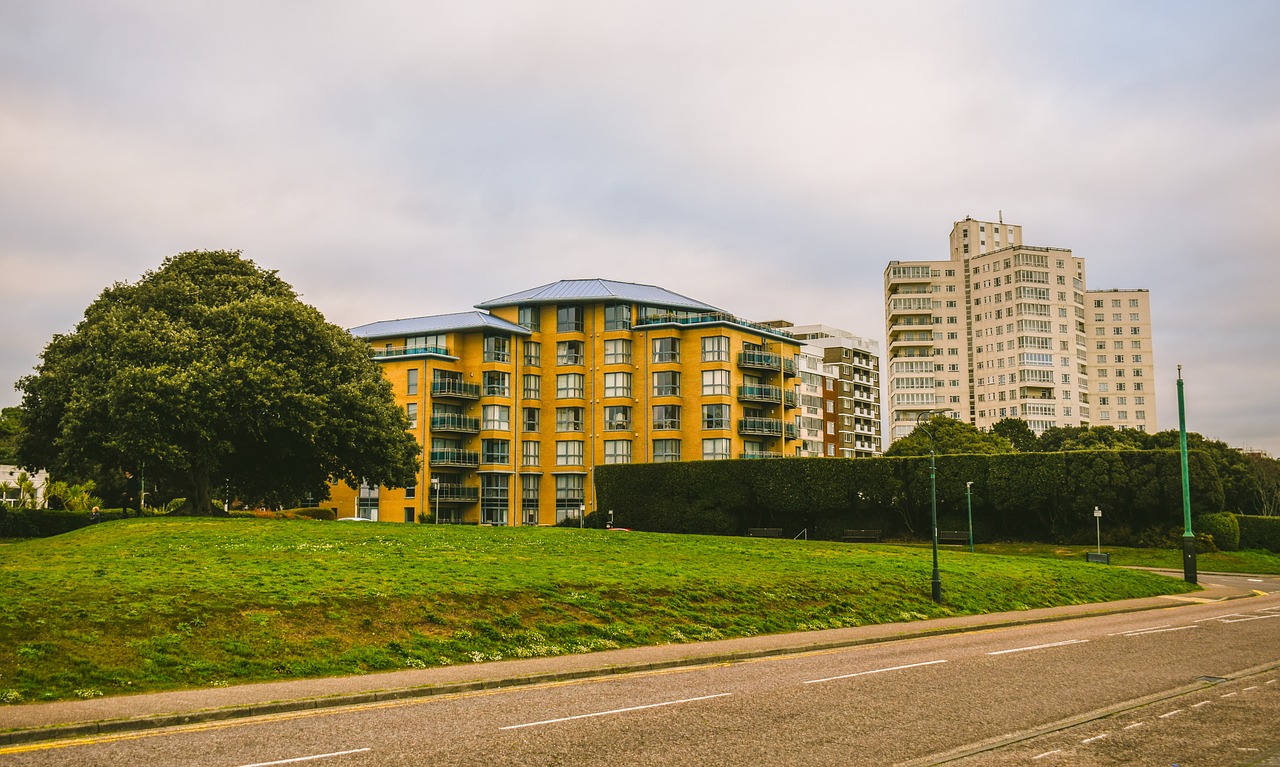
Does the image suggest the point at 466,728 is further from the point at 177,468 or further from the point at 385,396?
the point at 385,396

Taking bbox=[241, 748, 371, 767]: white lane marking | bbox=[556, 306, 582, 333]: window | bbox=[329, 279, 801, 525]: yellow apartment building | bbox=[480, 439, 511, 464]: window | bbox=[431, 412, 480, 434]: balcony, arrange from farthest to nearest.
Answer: bbox=[556, 306, 582, 333]: window, bbox=[480, 439, 511, 464]: window, bbox=[329, 279, 801, 525]: yellow apartment building, bbox=[431, 412, 480, 434]: balcony, bbox=[241, 748, 371, 767]: white lane marking

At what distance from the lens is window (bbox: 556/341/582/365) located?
317 feet

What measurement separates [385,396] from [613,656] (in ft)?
145

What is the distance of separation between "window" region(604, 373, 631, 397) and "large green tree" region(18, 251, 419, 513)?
3482 cm

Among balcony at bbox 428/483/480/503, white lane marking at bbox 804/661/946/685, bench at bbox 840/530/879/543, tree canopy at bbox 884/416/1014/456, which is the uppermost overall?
tree canopy at bbox 884/416/1014/456

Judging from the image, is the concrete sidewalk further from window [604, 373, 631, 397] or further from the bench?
window [604, 373, 631, 397]

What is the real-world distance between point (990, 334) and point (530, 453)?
9683cm

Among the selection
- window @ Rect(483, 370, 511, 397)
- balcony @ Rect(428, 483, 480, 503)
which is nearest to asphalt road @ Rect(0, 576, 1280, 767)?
balcony @ Rect(428, 483, 480, 503)

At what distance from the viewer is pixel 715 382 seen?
305 feet

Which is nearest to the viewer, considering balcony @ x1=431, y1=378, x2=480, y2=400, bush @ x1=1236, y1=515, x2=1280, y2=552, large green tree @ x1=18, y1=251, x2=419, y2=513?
large green tree @ x1=18, y1=251, x2=419, y2=513

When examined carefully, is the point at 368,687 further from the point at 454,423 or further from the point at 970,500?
the point at 454,423

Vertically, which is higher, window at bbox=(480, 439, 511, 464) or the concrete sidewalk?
window at bbox=(480, 439, 511, 464)

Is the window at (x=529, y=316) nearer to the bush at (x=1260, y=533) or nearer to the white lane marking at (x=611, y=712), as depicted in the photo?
the bush at (x=1260, y=533)

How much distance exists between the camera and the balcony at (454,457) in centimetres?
9038
